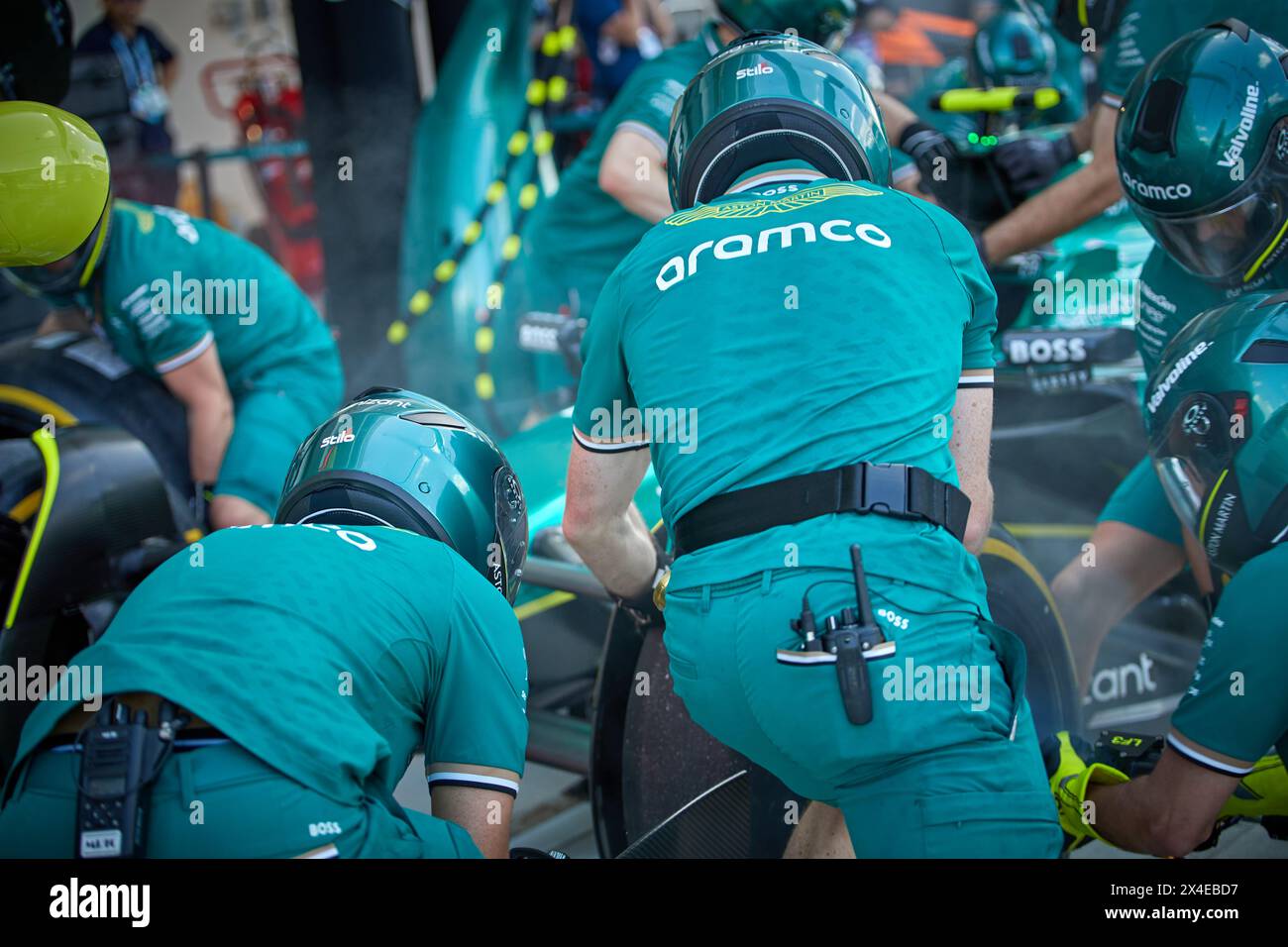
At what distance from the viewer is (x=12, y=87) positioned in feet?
9.48

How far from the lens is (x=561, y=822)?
3055mm

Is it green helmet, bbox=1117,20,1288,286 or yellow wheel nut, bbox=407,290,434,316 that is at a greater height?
green helmet, bbox=1117,20,1288,286

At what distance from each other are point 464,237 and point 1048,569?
2396 millimetres

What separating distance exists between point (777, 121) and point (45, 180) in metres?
1.29

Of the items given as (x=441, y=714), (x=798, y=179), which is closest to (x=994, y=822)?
(x=441, y=714)

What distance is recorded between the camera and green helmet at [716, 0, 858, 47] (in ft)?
10.8

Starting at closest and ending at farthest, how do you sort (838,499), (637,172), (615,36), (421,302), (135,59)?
(838,499) < (637,172) < (421,302) < (135,59) < (615,36)

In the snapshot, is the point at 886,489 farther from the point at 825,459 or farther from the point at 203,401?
the point at 203,401

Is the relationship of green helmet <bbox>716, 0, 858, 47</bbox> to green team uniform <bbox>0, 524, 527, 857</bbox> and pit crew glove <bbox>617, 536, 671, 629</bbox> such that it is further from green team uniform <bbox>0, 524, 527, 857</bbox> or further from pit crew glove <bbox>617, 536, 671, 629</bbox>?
green team uniform <bbox>0, 524, 527, 857</bbox>

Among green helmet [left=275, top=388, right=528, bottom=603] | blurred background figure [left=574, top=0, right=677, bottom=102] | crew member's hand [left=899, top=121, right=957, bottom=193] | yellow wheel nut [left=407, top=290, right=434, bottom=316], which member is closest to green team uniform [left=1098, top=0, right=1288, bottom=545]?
crew member's hand [left=899, top=121, right=957, bottom=193]

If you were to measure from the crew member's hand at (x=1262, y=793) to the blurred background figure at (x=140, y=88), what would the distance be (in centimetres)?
399

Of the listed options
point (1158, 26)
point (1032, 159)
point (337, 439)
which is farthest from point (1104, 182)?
point (337, 439)

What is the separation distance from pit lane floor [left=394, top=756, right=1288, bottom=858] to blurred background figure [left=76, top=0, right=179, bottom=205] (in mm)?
2891

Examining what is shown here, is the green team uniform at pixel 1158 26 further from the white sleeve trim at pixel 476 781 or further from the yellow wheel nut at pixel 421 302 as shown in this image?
the yellow wheel nut at pixel 421 302
